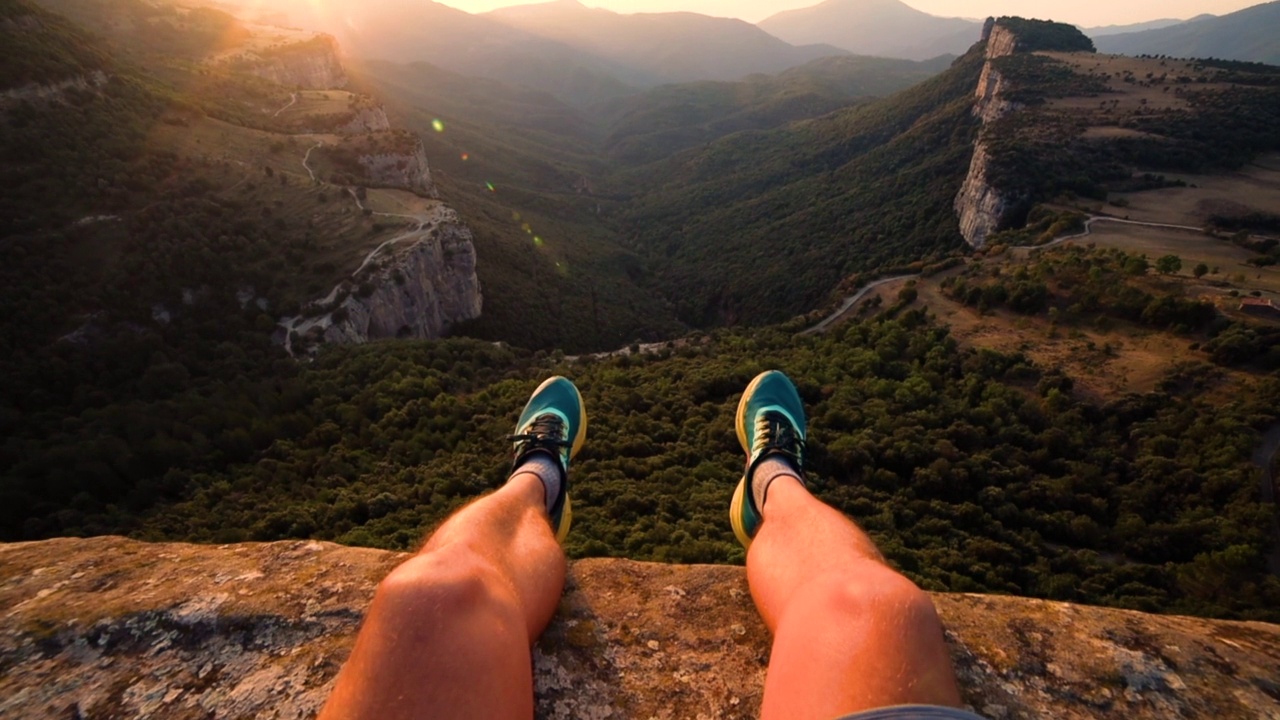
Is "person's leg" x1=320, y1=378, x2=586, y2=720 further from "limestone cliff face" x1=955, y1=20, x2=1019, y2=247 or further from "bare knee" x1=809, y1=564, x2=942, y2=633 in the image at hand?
"limestone cliff face" x1=955, y1=20, x2=1019, y2=247

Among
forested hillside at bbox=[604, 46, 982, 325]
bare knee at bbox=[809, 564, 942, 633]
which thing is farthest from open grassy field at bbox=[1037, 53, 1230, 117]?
bare knee at bbox=[809, 564, 942, 633]

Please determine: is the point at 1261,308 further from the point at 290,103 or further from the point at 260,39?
the point at 260,39

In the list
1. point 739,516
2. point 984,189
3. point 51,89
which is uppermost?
point 51,89

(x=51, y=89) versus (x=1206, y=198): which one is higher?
(x=51, y=89)

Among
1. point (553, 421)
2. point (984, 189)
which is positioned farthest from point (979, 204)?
point (553, 421)

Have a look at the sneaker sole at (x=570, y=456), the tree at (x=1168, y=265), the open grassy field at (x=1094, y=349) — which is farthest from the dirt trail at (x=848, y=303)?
the sneaker sole at (x=570, y=456)

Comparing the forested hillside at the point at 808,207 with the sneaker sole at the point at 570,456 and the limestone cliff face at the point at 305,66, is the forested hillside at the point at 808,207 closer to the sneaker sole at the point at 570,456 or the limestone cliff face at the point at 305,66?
the limestone cliff face at the point at 305,66
